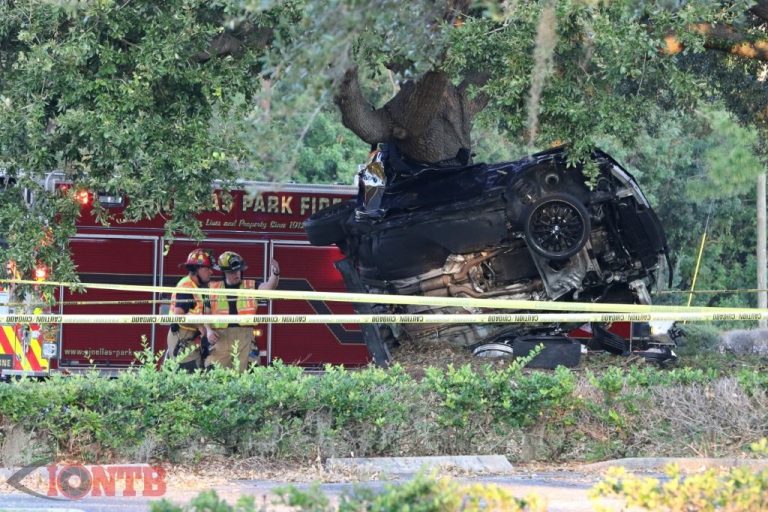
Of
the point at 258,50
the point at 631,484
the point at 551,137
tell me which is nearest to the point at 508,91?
the point at 551,137

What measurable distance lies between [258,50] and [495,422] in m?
4.39

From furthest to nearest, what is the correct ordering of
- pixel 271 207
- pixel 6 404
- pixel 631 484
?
pixel 271 207, pixel 6 404, pixel 631 484

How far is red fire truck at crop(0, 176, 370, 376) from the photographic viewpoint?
1427 centimetres

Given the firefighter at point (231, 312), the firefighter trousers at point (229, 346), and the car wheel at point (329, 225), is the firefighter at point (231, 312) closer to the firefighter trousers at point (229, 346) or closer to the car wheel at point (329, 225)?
the firefighter trousers at point (229, 346)

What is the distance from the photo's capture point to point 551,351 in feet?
36.9

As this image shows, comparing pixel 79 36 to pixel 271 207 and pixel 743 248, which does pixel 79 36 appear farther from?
pixel 743 248

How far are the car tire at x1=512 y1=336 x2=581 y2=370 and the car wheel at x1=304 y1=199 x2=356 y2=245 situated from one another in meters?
2.09

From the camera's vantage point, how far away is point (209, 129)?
34.8 ft

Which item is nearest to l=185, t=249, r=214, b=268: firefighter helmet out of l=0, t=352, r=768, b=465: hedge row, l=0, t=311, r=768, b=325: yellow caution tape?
l=0, t=311, r=768, b=325: yellow caution tape


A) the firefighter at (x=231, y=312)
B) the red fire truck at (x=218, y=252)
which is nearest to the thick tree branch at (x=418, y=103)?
the red fire truck at (x=218, y=252)

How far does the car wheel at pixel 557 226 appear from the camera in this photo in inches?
435

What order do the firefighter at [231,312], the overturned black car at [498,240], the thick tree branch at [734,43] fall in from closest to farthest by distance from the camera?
the overturned black car at [498,240], the thick tree branch at [734,43], the firefighter at [231,312]

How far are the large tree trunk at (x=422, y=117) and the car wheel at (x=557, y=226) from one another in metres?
1.55

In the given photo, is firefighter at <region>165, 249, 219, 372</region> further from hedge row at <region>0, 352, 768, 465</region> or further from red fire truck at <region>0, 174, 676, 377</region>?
hedge row at <region>0, 352, 768, 465</region>
